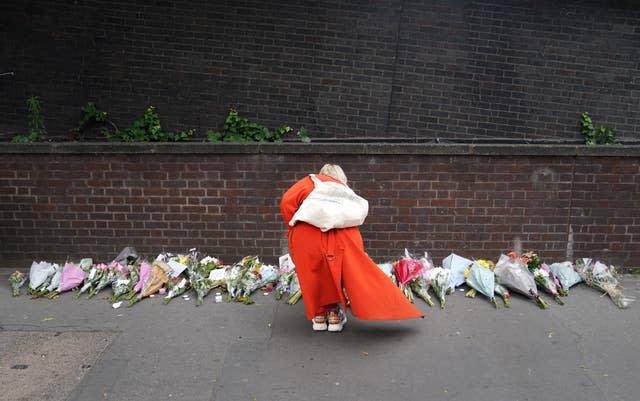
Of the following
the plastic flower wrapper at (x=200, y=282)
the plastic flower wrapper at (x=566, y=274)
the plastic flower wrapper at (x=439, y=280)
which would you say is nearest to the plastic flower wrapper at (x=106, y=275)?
the plastic flower wrapper at (x=200, y=282)

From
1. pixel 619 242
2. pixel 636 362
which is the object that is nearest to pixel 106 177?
pixel 636 362

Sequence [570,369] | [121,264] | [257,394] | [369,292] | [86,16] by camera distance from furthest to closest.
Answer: [86,16] → [121,264] → [369,292] → [570,369] → [257,394]

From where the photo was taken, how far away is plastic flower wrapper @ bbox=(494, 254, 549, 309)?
4762 millimetres

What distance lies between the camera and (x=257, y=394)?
332cm

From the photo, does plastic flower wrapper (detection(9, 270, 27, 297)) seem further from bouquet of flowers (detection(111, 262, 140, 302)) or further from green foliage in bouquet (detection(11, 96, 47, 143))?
green foliage in bouquet (detection(11, 96, 47, 143))

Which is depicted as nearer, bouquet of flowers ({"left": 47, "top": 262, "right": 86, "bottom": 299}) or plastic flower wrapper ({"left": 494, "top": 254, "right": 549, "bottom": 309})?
plastic flower wrapper ({"left": 494, "top": 254, "right": 549, "bottom": 309})

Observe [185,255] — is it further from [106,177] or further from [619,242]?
[619,242]

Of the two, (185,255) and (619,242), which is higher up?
(619,242)

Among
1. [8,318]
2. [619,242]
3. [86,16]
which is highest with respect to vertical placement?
[86,16]

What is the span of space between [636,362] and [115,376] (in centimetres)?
365

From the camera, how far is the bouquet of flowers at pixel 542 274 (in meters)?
4.91

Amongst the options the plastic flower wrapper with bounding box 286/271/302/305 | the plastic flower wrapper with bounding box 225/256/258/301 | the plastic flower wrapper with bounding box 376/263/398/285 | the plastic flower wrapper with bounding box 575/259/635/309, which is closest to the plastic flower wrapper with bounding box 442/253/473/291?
the plastic flower wrapper with bounding box 376/263/398/285

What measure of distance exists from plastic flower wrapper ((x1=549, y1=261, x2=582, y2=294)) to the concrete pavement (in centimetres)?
27

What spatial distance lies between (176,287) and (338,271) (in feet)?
6.00
